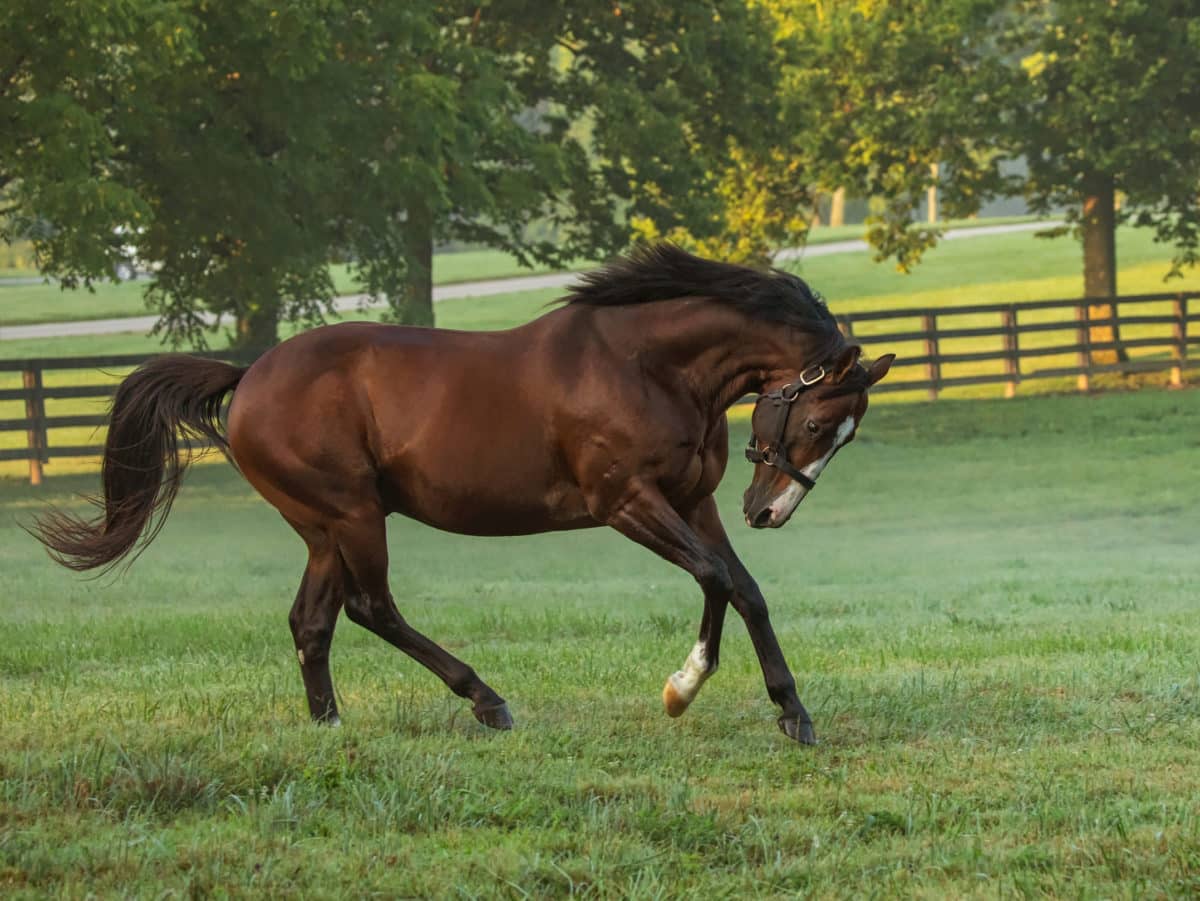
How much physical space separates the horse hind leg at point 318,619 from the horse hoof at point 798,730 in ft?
6.37

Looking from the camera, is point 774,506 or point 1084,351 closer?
point 774,506

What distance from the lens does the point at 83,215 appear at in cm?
2112

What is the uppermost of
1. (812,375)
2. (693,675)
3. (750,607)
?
(812,375)

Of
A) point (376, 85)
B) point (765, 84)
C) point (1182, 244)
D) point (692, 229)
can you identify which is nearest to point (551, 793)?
point (376, 85)

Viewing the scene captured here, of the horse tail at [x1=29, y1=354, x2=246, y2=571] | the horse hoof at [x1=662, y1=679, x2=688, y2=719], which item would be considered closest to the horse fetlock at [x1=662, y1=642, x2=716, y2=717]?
the horse hoof at [x1=662, y1=679, x2=688, y2=719]

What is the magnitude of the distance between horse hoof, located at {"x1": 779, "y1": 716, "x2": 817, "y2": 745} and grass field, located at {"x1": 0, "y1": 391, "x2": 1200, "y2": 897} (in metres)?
0.08

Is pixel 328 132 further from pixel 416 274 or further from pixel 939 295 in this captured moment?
pixel 939 295

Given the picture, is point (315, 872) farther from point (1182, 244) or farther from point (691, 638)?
point (1182, 244)

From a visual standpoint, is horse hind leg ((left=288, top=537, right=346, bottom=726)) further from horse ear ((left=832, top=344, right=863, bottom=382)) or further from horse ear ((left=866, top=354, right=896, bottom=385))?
horse ear ((left=866, top=354, right=896, bottom=385))

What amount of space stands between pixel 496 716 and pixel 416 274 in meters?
22.5

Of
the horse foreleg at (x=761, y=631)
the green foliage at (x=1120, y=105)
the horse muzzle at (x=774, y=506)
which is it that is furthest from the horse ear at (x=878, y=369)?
the green foliage at (x=1120, y=105)

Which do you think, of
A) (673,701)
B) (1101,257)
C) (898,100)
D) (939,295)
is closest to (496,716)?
(673,701)

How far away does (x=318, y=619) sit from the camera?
303 inches

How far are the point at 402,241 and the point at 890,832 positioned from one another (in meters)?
23.9
